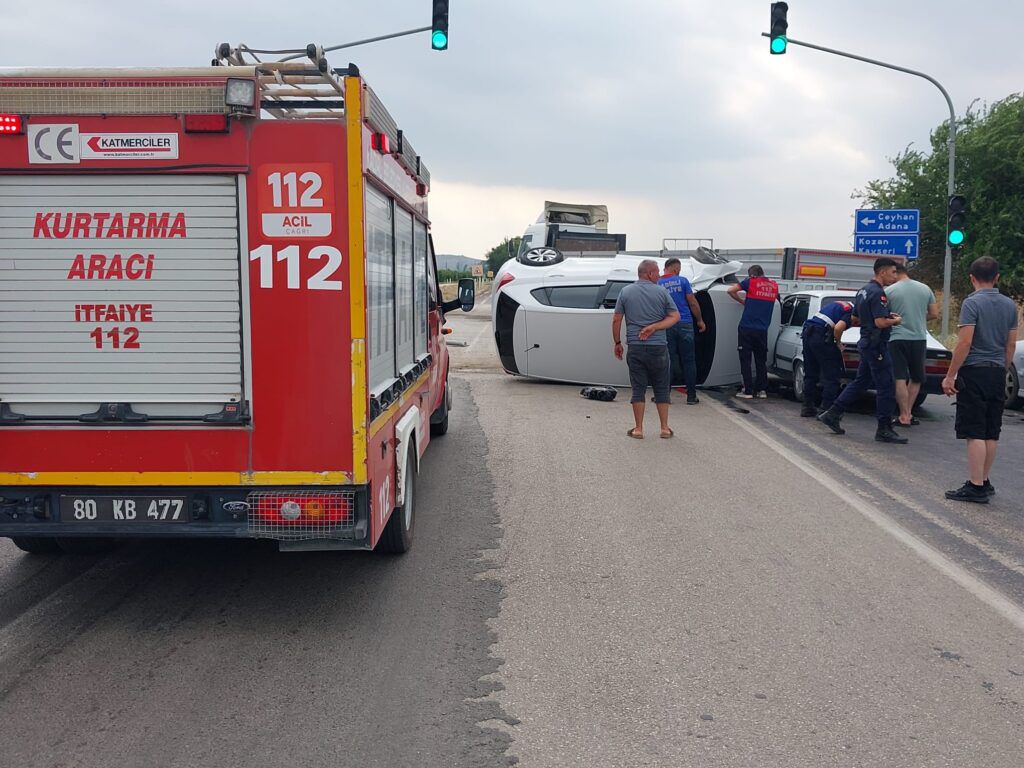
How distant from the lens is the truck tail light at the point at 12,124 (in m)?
4.32

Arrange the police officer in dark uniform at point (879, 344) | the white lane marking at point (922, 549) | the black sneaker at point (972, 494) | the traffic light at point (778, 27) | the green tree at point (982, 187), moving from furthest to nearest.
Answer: the green tree at point (982, 187), the traffic light at point (778, 27), the police officer in dark uniform at point (879, 344), the black sneaker at point (972, 494), the white lane marking at point (922, 549)

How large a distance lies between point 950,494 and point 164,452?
619 centimetres

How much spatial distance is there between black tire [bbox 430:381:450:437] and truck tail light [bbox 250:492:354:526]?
4911mm

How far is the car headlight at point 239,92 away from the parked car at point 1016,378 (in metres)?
12.1

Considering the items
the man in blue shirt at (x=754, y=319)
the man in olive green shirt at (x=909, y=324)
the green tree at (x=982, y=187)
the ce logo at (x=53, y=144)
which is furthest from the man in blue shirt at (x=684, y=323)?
the green tree at (x=982, y=187)

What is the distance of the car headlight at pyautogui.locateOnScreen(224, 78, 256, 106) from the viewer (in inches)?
169

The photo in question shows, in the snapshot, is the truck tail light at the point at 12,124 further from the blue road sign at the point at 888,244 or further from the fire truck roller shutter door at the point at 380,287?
the blue road sign at the point at 888,244

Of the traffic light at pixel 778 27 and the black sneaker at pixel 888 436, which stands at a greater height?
the traffic light at pixel 778 27

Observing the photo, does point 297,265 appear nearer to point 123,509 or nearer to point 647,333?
point 123,509

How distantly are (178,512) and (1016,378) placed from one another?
12.4 meters

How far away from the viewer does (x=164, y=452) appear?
14.9 ft

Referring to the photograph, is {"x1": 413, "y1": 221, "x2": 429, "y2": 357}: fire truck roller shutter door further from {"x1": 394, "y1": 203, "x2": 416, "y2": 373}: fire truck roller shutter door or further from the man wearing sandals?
the man wearing sandals

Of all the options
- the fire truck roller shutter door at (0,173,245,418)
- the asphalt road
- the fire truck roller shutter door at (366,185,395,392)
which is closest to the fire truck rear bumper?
the fire truck roller shutter door at (0,173,245,418)

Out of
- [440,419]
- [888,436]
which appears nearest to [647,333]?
[440,419]
